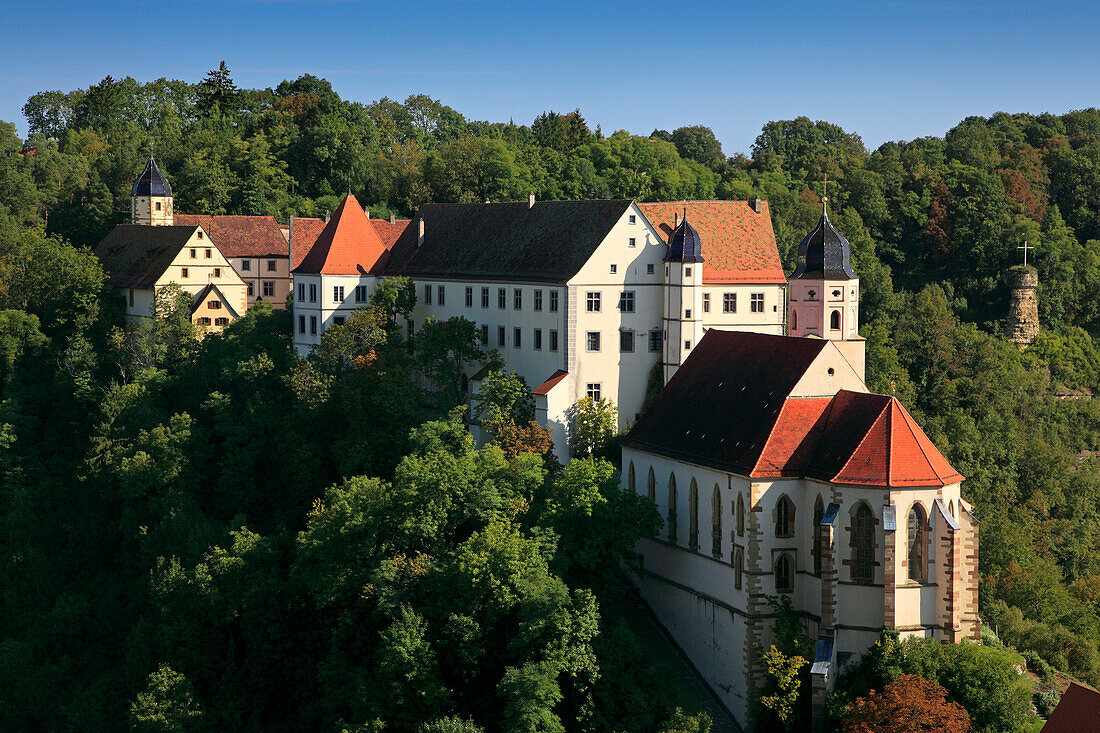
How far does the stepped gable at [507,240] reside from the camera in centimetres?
6475

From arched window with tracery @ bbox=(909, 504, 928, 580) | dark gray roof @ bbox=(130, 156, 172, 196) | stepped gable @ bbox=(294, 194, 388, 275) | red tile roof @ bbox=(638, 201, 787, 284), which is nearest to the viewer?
arched window with tracery @ bbox=(909, 504, 928, 580)

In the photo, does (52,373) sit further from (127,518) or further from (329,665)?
(329,665)

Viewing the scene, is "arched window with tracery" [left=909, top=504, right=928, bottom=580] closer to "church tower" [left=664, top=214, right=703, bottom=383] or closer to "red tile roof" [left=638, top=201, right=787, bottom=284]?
"church tower" [left=664, top=214, right=703, bottom=383]

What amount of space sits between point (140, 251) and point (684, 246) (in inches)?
1708

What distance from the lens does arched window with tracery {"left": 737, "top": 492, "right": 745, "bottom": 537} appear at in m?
49.6

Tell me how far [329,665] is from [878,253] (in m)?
80.8

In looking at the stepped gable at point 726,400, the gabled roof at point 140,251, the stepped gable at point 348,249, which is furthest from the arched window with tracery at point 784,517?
the gabled roof at point 140,251

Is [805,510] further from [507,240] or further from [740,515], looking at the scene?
[507,240]

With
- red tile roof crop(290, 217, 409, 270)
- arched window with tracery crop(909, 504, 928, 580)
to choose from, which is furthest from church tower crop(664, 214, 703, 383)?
red tile roof crop(290, 217, 409, 270)

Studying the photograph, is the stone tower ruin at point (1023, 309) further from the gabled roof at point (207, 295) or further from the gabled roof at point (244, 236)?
the gabled roof at point (207, 295)

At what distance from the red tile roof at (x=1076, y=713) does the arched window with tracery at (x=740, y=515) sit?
37.6 ft

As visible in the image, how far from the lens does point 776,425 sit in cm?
4994

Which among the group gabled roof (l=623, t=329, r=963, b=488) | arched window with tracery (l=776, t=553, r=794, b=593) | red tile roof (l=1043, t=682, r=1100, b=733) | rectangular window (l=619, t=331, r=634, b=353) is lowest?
red tile roof (l=1043, t=682, r=1100, b=733)

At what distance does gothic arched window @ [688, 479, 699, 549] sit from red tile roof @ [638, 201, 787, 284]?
19.2m
